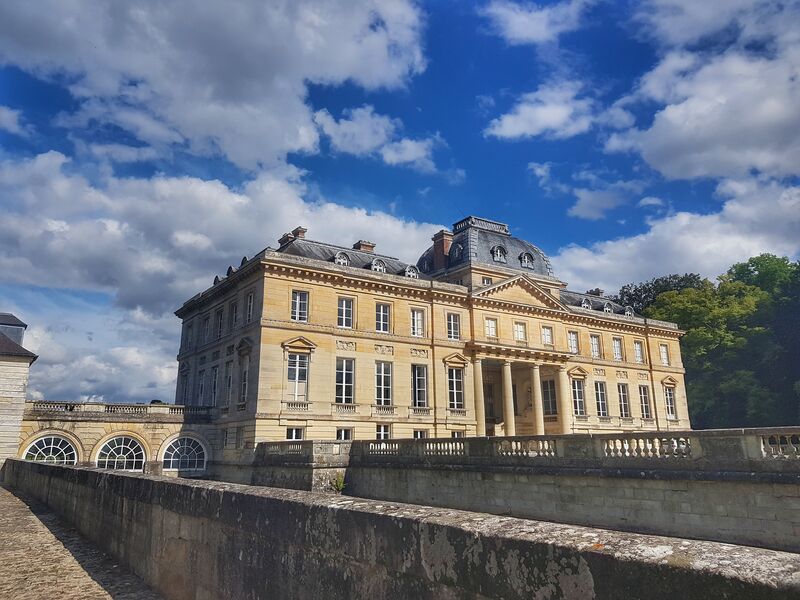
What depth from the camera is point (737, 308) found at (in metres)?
52.2

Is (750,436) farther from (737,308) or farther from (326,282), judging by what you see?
(737,308)

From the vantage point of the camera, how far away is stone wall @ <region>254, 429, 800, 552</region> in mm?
12062

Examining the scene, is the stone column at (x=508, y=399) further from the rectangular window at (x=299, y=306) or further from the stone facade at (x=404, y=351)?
the rectangular window at (x=299, y=306)

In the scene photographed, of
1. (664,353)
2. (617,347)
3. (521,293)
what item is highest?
(521,293)

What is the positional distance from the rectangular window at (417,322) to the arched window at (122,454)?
16.0m

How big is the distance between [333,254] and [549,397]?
18.1 metres

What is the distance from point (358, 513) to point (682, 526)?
12.9 meters

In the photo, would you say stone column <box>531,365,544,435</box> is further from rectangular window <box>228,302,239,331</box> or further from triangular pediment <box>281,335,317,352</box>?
rectangular window <box>228,302,239,331</box>

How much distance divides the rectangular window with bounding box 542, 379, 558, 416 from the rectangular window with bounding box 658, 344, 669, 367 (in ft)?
44.2

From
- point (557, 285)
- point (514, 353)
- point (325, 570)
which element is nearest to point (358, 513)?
point (325, 570)

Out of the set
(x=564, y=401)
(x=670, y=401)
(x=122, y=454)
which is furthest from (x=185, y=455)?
(x=670, y=401)

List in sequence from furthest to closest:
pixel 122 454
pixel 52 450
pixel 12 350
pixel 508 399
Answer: pixel 508 399 → pixel 122 454 → pixel 52 450 → pixel 12 350

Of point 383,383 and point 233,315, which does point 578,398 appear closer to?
point 383,383

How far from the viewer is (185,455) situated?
3094 cm
